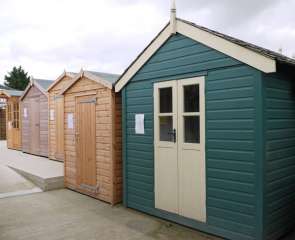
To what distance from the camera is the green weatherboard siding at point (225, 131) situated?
3.09 m

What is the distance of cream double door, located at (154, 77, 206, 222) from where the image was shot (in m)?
3.62

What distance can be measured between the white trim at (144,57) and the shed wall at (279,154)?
1544 millimetres

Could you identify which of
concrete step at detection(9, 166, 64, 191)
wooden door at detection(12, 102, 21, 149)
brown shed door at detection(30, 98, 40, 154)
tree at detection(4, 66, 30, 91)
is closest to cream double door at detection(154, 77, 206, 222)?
concrete step at detection(9, 166, 64, 191)

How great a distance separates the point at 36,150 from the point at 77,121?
4413 millimetres

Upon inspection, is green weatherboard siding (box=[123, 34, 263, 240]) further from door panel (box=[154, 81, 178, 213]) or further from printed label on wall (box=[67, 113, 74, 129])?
printed label on wall (box=[67, 113, 74, 129])

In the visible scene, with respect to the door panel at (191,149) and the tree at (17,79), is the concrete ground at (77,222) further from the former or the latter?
the tree at (17,79)

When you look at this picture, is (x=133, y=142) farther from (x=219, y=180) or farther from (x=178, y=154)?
(x=219, y=180)

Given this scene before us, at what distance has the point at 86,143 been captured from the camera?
545 centimetres

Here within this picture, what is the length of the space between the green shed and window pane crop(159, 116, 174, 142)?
14mm

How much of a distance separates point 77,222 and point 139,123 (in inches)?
67.3

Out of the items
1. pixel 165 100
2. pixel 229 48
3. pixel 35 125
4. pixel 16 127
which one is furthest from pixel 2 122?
pixel 229 48

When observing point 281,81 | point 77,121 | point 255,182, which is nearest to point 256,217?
point 255,182

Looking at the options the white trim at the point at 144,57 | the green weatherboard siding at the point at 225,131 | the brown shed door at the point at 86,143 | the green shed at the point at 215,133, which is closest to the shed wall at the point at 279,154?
the green shed at the point at 215,133

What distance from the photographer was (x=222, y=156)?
3.37m
